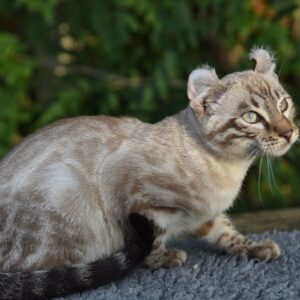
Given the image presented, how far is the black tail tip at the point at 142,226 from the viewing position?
2.01 metres

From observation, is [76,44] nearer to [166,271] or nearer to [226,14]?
[226,14]

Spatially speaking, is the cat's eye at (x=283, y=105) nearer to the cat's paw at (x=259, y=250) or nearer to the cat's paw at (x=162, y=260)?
the cat's paw at (x=259, y=250)

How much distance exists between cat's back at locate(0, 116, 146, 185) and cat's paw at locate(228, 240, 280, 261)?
0.56 m

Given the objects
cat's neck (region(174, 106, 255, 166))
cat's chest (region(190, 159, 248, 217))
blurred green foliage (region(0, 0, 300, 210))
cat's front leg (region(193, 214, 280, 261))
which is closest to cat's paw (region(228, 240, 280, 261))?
cat's front leg (region(193, 214, 280, 261))

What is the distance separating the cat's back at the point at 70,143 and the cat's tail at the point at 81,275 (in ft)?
1.08

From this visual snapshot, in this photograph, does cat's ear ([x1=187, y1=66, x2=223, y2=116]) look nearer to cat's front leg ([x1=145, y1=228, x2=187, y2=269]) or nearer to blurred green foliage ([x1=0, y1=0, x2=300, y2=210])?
cat's front leg ([x1=145, y1=228, x2=187, y2=269])

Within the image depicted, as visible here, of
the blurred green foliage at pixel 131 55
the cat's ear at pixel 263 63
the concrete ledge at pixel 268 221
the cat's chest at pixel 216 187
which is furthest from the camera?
the blurred green foliage at pixel 131 55

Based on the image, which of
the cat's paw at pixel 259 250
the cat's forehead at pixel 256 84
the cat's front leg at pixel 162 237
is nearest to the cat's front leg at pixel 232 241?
the cat's paw at pixel 259 250

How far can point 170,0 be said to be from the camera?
3.72 metres

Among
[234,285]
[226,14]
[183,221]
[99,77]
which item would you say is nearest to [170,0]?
[226,14]

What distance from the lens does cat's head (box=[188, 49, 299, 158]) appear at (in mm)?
2088

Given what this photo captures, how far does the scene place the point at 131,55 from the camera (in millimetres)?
4172

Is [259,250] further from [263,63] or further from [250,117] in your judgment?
[263,63]

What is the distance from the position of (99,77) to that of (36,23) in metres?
0.51
